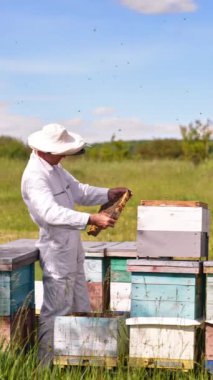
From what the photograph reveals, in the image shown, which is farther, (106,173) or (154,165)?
(154,165)

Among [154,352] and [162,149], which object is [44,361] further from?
[162,149]

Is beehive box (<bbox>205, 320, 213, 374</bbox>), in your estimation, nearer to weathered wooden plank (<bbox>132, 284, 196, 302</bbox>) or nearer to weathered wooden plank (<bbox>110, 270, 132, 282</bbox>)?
weathered wooden plank (<bbox>132, 284, 196, 302</bbox>)

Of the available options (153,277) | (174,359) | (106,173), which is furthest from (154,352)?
(106,173)

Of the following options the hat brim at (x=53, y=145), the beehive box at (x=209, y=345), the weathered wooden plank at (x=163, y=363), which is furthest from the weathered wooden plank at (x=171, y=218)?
the weathered wooden plank at (x=163, y=363)

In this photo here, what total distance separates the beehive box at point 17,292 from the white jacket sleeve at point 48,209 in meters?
0.30

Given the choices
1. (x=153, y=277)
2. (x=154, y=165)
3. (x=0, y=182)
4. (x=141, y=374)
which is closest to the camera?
(x=141, y=374)

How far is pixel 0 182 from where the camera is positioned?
22.8 meters

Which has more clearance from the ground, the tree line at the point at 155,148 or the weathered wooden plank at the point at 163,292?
the tree line at the point at 155,148

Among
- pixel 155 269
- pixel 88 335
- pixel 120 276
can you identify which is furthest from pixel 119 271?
pixel 88 335

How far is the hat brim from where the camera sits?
568 centimetres

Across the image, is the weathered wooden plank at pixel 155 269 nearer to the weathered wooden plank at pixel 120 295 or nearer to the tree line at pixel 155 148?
the weathered wooden plank at pixel 120 295

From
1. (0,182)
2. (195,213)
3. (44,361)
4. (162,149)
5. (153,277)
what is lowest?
(44,361)

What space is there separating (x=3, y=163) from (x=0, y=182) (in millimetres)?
4413

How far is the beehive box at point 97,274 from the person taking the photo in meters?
6.53
